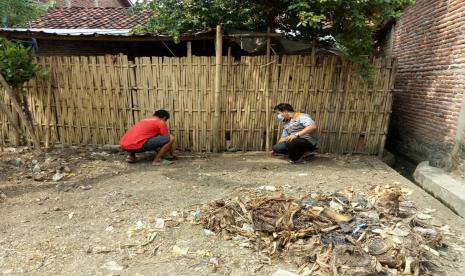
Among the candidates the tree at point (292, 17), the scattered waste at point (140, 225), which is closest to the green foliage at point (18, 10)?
the tree at point (292, 17)

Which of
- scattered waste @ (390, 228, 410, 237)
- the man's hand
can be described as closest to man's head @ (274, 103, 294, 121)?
Result: the man's hand

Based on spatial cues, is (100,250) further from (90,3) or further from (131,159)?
(90,3)

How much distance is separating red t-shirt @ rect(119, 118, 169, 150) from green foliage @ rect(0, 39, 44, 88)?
215 centimetres

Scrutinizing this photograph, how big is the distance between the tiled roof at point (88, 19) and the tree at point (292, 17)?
3259 millimetres

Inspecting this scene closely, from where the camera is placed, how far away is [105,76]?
663cm

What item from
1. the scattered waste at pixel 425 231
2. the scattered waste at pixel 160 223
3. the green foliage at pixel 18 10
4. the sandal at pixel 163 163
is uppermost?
the green foliage at pixel 18 10

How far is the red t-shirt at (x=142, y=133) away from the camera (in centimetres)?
590

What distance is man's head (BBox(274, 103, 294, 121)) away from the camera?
19.3 feet

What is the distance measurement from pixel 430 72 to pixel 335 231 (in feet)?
14.8

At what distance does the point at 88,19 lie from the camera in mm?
10906

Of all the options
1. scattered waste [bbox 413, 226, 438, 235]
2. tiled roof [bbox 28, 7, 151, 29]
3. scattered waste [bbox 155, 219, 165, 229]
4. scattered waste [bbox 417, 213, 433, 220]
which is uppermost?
tiled roof [bbox 28, 7, 151, 29]

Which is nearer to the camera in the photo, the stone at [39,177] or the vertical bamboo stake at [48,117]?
the stone at [39,177]

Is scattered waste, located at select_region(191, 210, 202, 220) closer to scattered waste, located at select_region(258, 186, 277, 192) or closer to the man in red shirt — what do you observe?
scattered waste, located at select_region(258, 186, 277, 192)

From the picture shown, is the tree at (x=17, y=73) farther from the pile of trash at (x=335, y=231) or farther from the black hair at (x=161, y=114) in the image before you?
the pile of trash at (x=335, y=231)
